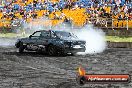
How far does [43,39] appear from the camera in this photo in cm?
1898

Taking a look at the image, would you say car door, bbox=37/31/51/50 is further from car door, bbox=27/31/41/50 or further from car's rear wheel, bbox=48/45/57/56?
car's rear wheel, bbox=48/45/57/56

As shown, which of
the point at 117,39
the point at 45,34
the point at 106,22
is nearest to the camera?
the point at 45,34

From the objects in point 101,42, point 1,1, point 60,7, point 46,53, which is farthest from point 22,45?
point 1,1

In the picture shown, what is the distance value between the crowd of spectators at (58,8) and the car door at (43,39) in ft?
33.0

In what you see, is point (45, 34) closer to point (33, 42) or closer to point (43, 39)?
point (43, 39)

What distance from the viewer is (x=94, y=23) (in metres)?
30.2

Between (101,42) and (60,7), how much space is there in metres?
11.0

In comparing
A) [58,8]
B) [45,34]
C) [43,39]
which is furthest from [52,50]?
[58,8]

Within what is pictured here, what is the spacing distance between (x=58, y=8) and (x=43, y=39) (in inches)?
701

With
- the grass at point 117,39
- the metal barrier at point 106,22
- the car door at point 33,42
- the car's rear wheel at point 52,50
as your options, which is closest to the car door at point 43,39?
the car door at point 33,42

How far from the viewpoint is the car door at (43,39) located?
61.4 feet

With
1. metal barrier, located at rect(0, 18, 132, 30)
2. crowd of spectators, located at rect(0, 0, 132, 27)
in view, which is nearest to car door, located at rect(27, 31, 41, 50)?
metal barrier, located at rect(0, 18, 132, 30)

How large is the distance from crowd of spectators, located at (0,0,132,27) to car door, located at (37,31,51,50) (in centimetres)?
1005

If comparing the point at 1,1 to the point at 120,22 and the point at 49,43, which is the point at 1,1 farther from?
the point at 49,43
